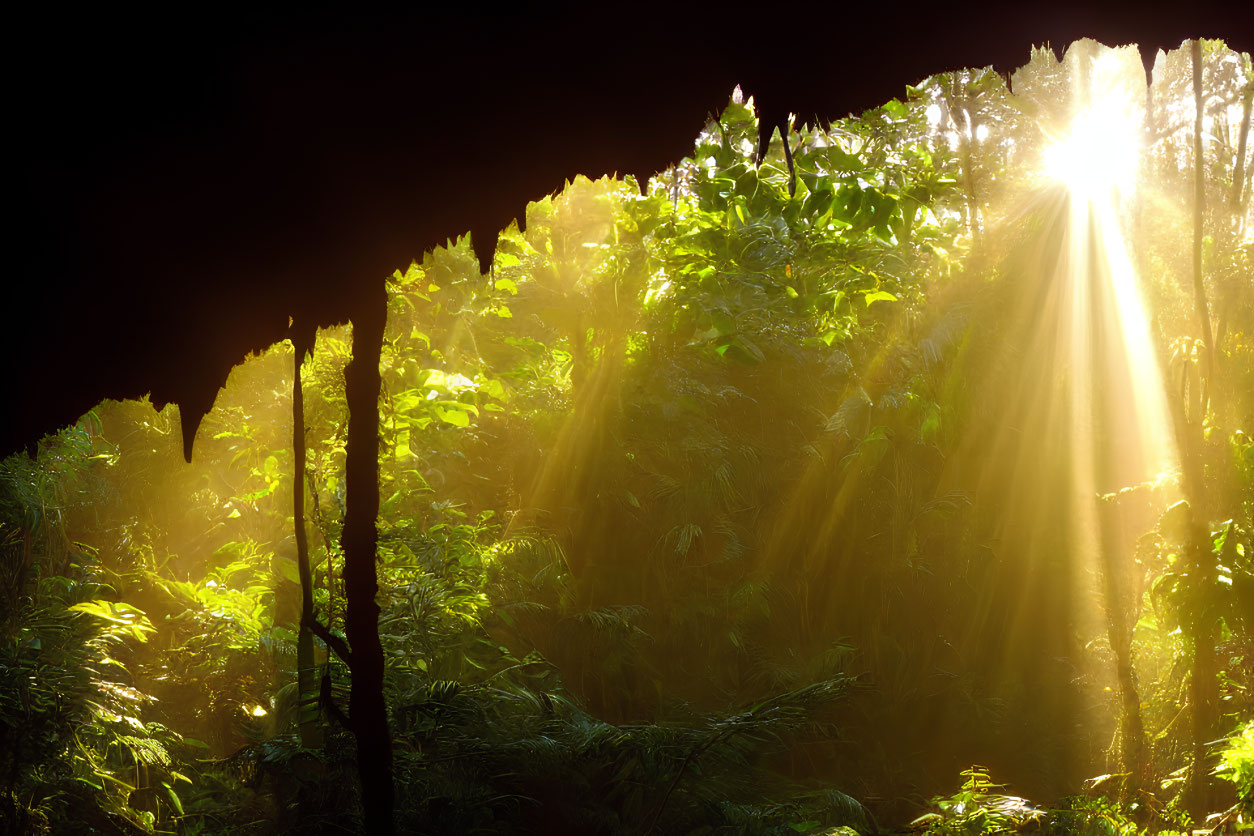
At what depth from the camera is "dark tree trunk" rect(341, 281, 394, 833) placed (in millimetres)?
2590

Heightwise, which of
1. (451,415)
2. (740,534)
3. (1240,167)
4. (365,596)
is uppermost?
(1240,167)

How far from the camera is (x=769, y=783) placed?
6.21m

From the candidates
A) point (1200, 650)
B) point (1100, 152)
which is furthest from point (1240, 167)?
point (1200, 650)

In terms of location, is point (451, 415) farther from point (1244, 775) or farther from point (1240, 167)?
point (1240, 167)

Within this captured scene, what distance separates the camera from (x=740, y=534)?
349 inches

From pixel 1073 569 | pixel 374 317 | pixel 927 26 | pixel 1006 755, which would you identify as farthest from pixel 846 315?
pixel 1073 569

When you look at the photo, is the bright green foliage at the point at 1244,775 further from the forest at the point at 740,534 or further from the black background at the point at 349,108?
the black background at the point at 349,108

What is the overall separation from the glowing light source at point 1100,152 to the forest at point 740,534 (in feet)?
0.16

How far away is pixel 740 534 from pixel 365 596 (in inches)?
259

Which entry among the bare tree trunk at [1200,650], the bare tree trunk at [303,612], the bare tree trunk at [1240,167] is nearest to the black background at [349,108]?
the bare tree trunk at [303,612]

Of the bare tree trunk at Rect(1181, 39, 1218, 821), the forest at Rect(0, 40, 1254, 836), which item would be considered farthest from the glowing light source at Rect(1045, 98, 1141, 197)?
the bare tree trunk at Rect(1181, 39, 1218, 821)

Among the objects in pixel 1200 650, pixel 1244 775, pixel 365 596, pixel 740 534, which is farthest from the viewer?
pixel 740 534

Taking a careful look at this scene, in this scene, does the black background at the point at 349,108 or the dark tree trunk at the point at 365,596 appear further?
the dark tree trunk at the point at 365,596

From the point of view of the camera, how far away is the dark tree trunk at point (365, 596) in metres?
2.59
